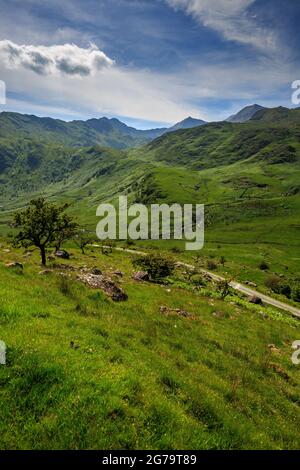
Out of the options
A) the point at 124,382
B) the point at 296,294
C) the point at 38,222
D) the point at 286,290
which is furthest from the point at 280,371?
the point at 286,290

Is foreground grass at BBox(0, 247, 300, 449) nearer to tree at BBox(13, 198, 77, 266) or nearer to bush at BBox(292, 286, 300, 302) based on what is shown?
tree at BBox(13, 198, 77, 266)

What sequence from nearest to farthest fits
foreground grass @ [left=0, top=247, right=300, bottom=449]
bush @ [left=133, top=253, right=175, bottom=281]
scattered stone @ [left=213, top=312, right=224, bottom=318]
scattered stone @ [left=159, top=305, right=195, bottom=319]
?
1. foreground grass @ [left=0, top=247, right=300, bottom=449]
2. scattered stone @ [left=159, top=305, right=195, bottom=319]
3. scattered stone @ [left=213, top=312, right=224, bottom=318]
4. bush @ [left=133, top=253, right=175, bottom=281]

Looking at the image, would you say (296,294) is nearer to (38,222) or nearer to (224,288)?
(224,288)

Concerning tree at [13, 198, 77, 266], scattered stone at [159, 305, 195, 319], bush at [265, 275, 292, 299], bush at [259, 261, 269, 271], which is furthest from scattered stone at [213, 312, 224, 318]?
bush at [259, 261, 269, 271]

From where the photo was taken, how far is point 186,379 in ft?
48.0

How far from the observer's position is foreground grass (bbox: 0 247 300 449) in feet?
33.3

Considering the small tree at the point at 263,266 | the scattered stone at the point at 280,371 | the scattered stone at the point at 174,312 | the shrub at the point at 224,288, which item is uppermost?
the scattered stone at the point at 174,312

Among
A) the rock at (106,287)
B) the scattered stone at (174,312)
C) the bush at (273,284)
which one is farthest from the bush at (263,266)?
the rock at (106,287)

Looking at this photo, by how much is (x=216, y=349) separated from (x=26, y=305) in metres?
12.5

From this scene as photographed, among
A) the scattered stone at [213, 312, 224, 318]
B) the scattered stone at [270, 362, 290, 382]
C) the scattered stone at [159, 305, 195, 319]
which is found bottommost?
the scattered stone at [270, 362, 290, 382]

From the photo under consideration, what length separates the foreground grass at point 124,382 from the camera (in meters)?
10.1

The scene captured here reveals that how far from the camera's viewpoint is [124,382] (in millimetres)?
12023

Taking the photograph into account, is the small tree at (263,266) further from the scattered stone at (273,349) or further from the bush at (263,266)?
the scattered stone at (273,349)
